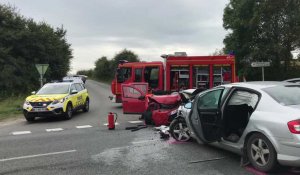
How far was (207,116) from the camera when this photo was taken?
23.5 feet

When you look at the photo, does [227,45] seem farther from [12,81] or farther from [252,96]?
[252,96]

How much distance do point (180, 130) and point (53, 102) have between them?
7274 mm

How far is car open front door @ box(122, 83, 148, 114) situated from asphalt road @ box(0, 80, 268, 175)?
184 centimetres

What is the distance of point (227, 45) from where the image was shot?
37.8 m

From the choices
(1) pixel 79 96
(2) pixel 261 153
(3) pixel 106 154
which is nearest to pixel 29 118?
(1) pixel 79 96

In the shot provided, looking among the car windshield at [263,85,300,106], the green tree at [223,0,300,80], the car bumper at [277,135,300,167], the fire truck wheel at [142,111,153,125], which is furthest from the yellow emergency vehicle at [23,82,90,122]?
the green tree at [223,0,300,80]

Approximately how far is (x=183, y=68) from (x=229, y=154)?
29.4 feet

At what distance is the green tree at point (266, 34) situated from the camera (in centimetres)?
3344

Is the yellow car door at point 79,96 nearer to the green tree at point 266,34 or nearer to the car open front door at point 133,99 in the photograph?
the car open front door at point 133,99

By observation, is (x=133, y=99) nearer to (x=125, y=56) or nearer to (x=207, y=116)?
(x=207, y=116)

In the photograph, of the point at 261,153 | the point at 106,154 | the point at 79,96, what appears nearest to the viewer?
the point at 261,153

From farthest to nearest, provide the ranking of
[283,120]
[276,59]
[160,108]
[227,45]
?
[227,45] → [276,59] → [160,108] → [283,120]

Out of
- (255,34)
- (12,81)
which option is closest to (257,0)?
(255,34)

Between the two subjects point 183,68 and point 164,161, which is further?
point 183,68
